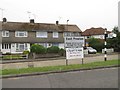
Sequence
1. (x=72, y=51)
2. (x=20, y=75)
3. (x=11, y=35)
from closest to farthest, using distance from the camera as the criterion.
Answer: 1. (x=20, y=75)
2. (x=72, y=51)
3. (x=11, y=35)

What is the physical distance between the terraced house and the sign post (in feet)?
106

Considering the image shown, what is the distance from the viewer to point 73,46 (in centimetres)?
1969

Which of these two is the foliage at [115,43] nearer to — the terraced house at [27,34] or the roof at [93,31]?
the terraced house at [27,34]

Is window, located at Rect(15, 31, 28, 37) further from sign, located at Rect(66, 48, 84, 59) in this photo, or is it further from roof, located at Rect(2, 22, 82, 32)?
sign, located at Rect(66, 48, 84, 59)

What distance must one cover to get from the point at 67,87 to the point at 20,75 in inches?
191

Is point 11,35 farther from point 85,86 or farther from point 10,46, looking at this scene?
point 85,86

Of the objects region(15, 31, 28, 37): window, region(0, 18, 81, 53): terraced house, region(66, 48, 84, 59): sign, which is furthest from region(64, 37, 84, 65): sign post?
region(15, 31, 28, 37): window

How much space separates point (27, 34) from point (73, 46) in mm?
34529

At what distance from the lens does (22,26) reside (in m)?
54.0

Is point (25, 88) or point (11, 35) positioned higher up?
point (11, 35)

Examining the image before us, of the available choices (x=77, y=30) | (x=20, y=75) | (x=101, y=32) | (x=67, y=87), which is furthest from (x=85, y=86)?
(x=101, y=32)

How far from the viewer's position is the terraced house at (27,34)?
51469 mm

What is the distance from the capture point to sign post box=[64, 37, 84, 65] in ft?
63.2

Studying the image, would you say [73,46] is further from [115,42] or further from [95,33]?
[95,33]
